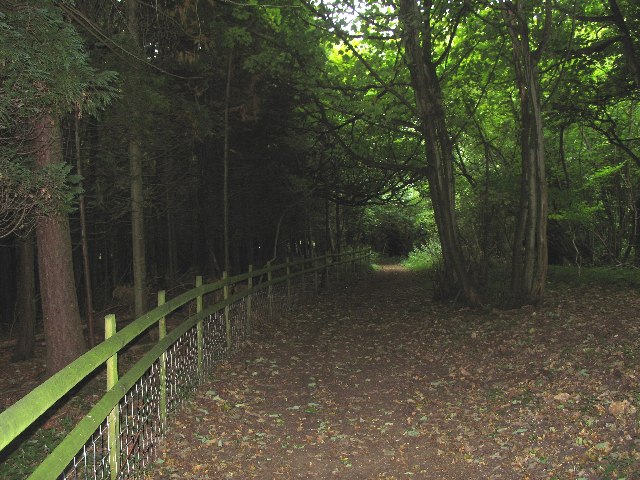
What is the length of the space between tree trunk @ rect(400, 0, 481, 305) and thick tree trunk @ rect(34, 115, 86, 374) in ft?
22.1

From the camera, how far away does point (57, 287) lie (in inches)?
233

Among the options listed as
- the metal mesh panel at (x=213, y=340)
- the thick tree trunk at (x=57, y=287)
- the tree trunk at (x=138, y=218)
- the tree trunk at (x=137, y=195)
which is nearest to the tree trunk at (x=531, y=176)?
the metal mesh panel at (x=213, y=340)

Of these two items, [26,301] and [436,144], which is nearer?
[26,301]

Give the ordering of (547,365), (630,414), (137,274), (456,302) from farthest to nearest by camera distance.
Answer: (456,302) < (137,274) < (547,365) < (630,414)

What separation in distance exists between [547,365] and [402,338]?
3.31 meters

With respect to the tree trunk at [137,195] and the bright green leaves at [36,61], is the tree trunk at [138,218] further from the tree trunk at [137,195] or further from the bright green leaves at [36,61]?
the bright green leaves at [36,61]

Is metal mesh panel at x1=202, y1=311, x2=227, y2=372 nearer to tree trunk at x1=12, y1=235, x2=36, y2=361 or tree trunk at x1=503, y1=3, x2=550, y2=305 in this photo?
tree trunk at x1=12, y1=235, x2=36, y2=361

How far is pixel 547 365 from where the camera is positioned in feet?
19.3

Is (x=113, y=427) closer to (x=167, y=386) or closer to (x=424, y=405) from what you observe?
(x=167, y=386)

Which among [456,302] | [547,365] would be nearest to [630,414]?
[547,365]

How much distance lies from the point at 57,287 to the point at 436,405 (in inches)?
174

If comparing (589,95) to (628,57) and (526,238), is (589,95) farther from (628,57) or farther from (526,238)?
(526,238)

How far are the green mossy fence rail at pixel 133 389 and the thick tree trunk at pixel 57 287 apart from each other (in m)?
0.59

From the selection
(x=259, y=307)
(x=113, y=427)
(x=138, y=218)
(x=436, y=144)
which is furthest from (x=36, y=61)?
(x=436, y=144)
